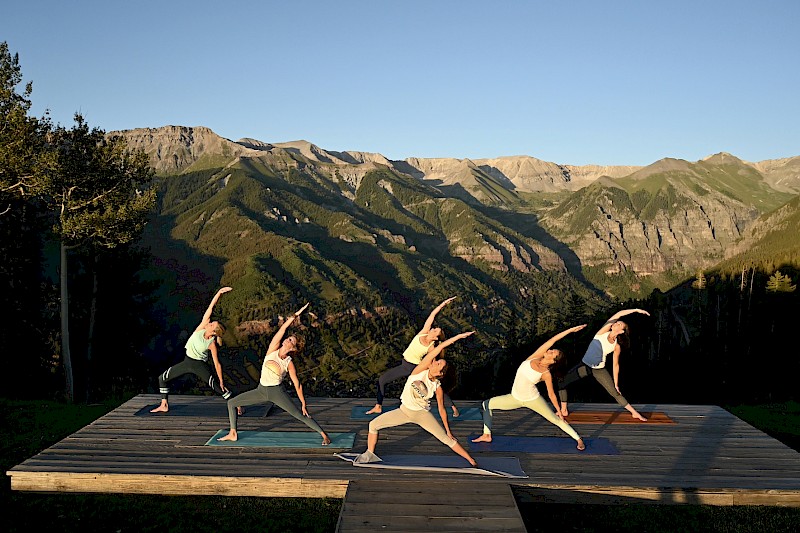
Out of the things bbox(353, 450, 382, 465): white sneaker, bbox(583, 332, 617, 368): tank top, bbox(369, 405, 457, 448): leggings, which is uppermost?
bbox(583, 332, 617, 368): tank top

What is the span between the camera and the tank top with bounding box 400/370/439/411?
9.99 meters

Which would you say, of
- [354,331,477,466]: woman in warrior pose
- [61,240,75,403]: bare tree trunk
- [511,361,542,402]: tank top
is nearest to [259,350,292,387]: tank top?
[354,331,477,466]: woman in warrior pose

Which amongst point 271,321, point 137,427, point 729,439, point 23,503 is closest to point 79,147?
point 137,427

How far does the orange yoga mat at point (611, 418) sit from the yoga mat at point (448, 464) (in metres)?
3.62

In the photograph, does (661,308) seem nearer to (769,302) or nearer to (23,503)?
(769,302)

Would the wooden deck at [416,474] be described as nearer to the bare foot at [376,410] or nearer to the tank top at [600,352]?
the bare foot at [376,410]

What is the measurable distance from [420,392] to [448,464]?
1.58 metres

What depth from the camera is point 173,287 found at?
194m

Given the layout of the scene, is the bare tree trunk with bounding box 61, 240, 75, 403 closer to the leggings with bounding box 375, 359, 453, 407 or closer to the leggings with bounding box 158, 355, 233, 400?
the leggings with bounding box 158, 355, 233, 400

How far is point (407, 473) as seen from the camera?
10227 millimetres

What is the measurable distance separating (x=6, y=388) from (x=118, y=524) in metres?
20.9

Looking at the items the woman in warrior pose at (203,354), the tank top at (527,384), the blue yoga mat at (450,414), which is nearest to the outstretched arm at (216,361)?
the woman in warrior pose at (203,354)

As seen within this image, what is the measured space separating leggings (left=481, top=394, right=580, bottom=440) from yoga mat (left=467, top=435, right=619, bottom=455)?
0.92 ft

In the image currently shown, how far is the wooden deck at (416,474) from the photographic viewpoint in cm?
916
